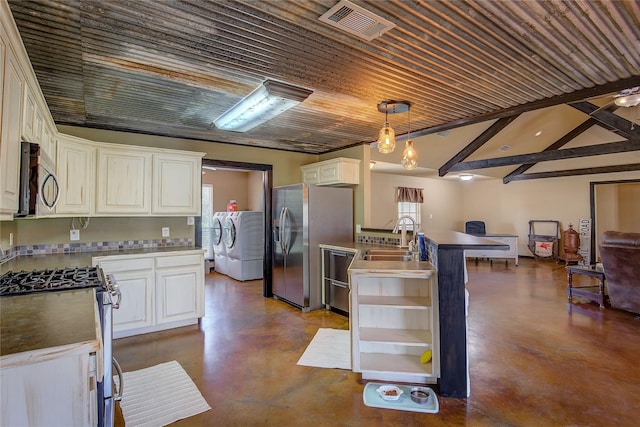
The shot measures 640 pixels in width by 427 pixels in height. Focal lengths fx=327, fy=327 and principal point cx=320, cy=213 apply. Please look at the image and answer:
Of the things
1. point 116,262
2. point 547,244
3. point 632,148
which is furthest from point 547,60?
point 547,244

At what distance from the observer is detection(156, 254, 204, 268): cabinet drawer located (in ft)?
11.8

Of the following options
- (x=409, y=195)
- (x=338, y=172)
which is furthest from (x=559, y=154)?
(x=338, y=172)

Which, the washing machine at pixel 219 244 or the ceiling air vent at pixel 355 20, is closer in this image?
the ceiling air vent at pixel 355 20

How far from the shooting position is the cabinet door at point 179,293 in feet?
11.8

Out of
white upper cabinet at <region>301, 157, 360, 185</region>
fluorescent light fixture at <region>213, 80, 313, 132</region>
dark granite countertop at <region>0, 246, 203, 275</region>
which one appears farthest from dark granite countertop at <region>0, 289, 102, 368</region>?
white upper cabinet at <region>301, 157, 360, 185</region>

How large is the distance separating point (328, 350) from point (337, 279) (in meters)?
1.23

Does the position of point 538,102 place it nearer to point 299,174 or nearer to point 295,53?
point 295,53

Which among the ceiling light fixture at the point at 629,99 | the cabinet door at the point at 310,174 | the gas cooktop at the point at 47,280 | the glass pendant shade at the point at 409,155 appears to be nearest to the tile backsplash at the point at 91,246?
the gas cooktop at the point at 47,280

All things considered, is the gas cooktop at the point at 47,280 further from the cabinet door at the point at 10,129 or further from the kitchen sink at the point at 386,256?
the kitchen sink at the point at 386,256

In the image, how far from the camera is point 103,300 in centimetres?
186

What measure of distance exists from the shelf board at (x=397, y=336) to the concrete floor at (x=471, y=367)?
36 centimetres

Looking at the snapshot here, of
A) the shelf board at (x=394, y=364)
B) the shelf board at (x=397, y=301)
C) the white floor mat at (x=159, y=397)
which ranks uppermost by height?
the shelf board at (x=397, y=301)

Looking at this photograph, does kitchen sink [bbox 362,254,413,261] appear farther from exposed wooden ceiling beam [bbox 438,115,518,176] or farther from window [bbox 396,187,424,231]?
window [bbox 396,187,424,231]

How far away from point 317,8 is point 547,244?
30.8ft
